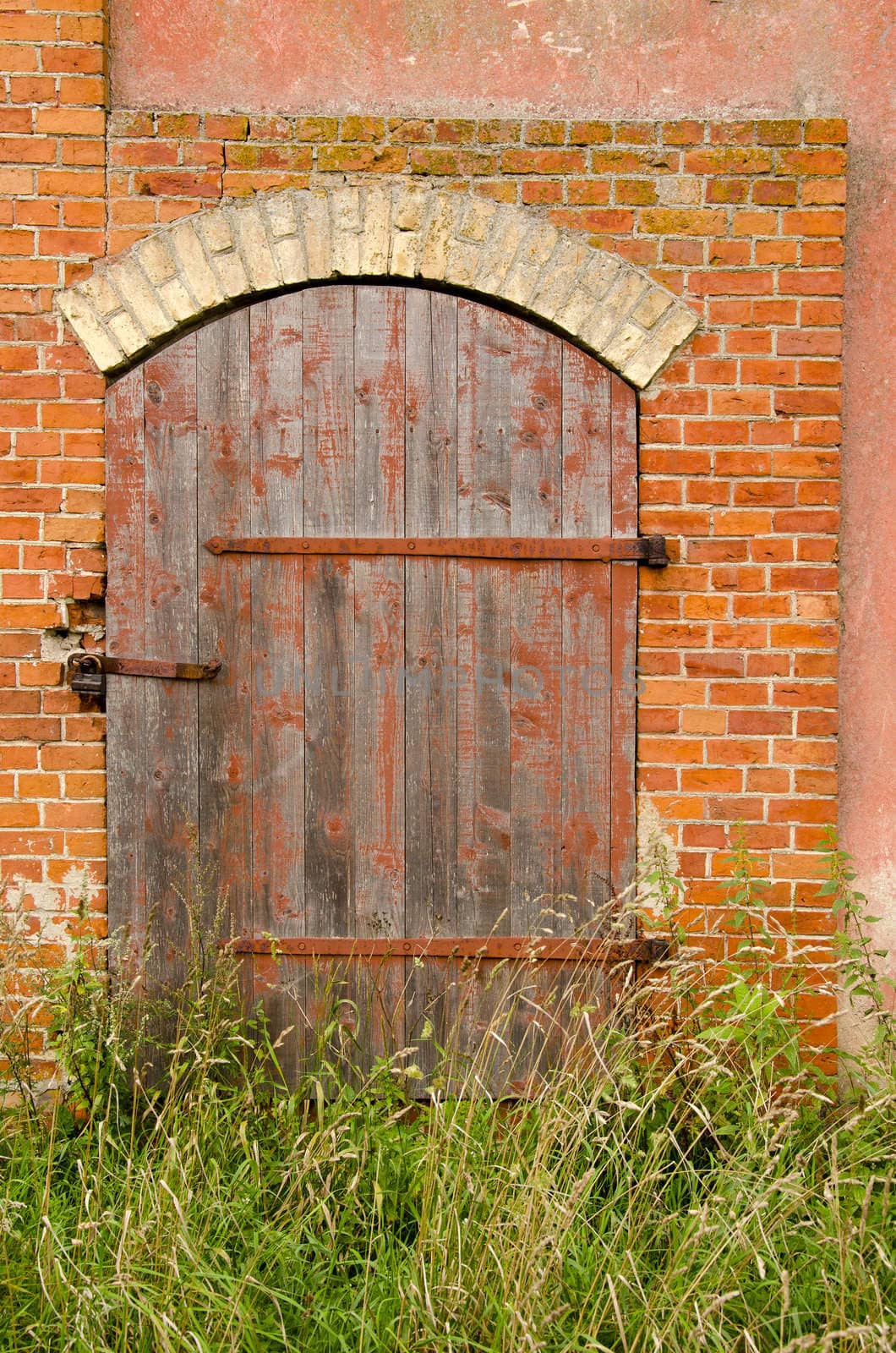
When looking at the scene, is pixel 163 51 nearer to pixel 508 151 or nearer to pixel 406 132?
pixel 406 132

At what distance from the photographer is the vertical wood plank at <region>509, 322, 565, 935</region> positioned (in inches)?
113

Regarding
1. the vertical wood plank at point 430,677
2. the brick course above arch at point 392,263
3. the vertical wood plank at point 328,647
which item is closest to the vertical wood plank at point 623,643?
the brick course above arch at point 392,263

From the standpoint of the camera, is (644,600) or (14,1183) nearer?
(14,1183)

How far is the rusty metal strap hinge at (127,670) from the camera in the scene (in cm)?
286

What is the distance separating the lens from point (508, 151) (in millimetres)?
2844

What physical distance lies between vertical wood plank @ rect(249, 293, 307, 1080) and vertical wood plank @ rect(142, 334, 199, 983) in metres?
0.18

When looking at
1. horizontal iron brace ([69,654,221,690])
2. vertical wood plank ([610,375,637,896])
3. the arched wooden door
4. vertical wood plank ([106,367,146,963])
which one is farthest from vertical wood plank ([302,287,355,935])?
vertical wood plank ([610,375,637,896])

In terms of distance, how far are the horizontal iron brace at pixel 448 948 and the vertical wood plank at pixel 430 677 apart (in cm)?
4

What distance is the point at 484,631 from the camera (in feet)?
9.48

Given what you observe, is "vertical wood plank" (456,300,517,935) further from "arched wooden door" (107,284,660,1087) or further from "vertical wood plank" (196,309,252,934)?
"vertical wood plank" (196,309,252,934)

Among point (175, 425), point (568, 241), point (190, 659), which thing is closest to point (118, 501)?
point (175, 425)

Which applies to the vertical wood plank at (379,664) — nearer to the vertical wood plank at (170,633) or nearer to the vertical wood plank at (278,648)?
the vertical wood plank at (278,648)

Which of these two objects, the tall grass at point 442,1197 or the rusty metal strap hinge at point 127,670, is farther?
the rusty metal strap hinge at point 127,670

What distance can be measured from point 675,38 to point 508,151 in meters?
0.60
